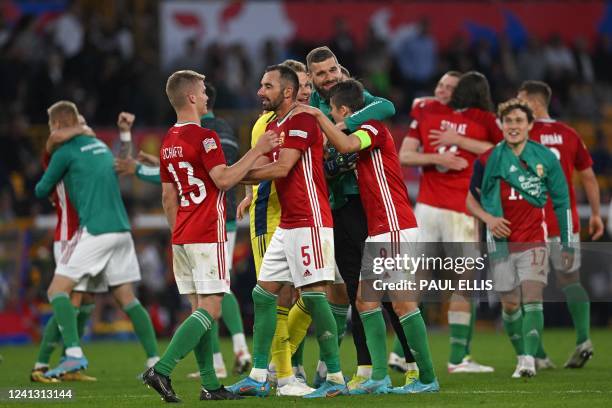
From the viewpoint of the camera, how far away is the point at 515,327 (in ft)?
35.4

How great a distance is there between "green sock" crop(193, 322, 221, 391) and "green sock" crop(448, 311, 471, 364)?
10.5ft

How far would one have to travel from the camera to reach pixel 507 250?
10.6 meters

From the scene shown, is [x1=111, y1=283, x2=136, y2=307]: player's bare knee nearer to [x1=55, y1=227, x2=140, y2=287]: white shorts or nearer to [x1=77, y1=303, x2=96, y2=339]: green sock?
[x1=55, y1=227, x2=140, y2=287]: white shorts

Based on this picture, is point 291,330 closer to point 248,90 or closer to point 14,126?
point 14,126

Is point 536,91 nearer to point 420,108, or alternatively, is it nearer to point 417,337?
point 420,108

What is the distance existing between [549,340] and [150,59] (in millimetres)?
10797

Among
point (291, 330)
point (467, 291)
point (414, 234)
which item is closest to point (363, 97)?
point (414, 234)

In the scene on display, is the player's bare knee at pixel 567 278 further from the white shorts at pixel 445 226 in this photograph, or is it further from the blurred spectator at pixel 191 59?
the blurred spectator at pixel 191 59

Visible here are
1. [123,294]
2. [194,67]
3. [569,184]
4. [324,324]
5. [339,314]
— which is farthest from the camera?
[194,67]

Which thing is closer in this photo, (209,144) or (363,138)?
(209,144)

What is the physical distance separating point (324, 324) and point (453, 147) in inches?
145

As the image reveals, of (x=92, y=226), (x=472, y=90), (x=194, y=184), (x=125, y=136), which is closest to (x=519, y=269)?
(x=472, y=90)

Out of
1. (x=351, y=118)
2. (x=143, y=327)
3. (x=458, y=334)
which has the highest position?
(x=351, y=118)

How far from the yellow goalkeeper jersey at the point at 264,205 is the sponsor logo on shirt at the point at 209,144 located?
712 millimetres
